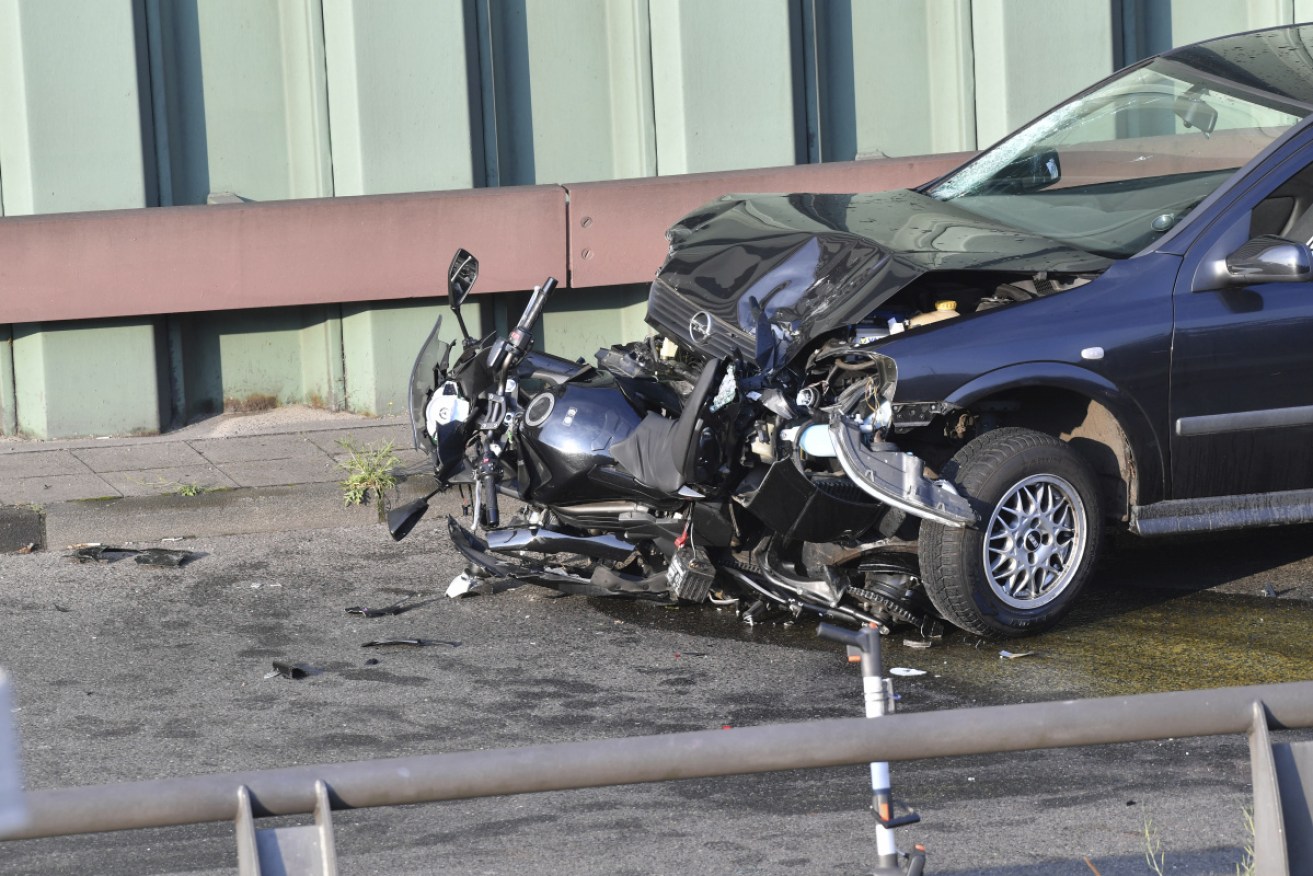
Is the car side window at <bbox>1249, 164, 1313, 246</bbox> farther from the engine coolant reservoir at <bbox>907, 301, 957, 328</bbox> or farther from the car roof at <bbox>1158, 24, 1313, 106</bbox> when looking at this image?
the engine coolant reservoir at <bbox>907, 301, 957, 328</bbox>

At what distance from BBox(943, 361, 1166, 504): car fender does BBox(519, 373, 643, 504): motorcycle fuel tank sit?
1.16m

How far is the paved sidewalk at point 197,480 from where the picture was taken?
25.9ft

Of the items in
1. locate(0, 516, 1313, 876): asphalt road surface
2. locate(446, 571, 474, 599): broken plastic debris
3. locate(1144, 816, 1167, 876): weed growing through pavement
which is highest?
locate(446, 571, 474, 599): broken plastic debris

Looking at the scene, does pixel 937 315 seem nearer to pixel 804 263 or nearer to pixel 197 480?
pixel 804 263

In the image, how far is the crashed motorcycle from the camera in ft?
19.0

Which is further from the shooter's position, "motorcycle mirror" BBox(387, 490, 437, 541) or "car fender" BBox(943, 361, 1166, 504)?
"motorcycle mirror" BBox(387, 490, 437, 541)

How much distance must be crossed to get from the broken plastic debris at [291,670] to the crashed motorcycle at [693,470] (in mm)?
706

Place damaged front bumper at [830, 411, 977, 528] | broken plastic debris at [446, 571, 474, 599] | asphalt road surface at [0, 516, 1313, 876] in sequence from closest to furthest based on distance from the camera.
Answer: asphalt road surface at [0, 516, 1313, 876] < damaged front bumper at [830, 411, 977, 528] < broken plastic debris at [446, 571, 474, 599]

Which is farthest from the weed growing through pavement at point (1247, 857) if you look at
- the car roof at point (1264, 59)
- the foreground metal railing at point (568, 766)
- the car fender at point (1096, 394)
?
the car roof at point (1264, 59)

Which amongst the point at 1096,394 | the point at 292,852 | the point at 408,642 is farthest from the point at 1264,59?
the point at 292,852

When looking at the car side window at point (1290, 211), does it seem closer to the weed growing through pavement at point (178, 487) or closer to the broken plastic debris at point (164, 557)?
the broken plastic debris at point (164, 557)

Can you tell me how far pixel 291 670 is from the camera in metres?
5.94

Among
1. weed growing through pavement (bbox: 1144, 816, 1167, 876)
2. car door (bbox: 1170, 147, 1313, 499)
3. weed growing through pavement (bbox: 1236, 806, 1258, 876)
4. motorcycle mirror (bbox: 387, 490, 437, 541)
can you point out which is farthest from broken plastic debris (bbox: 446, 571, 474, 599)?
weed growing through pavement (bbox: 1236, 806, 1258, 876)

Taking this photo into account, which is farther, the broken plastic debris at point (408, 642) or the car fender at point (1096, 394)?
the broken plastic debris at point (408, 642)
